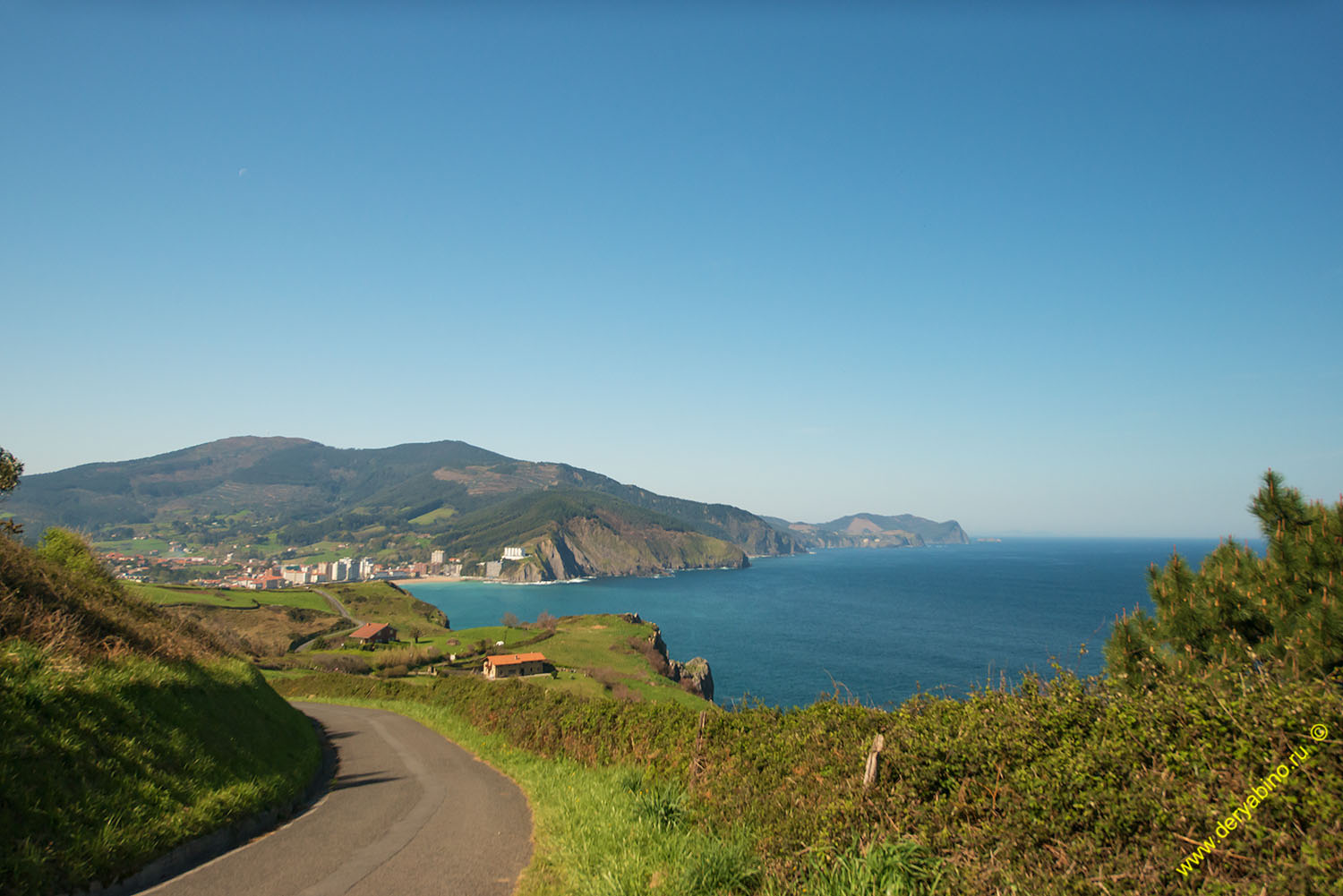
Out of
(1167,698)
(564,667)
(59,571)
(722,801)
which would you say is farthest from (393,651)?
(1167,698)

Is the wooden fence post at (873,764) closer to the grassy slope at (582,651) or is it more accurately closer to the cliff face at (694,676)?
the grassy slope at (582,651)

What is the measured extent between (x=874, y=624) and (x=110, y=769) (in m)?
111

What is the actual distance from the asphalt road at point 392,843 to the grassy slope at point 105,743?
2.86 feet

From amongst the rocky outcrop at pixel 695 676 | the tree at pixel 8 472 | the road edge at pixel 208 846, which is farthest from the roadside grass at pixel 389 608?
the road edge at pixel 208 846

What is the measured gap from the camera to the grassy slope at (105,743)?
23.5 ft

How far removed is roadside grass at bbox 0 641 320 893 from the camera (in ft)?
23.0

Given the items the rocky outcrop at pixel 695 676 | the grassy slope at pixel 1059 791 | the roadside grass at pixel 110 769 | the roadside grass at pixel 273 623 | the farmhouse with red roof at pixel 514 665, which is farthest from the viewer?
the roadside grass at pixel 273 623

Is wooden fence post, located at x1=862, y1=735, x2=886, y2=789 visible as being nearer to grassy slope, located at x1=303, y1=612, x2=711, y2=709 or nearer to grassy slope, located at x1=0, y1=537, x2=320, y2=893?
grassy slope, located at x1=0, y1=537, x2=320, y2=893

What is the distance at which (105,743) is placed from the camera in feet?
29.5

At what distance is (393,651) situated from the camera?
241 ft

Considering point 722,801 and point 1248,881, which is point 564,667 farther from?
point 1248,881

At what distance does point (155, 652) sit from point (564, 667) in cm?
5854

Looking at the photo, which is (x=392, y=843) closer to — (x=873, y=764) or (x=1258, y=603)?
(x=873, y=764)

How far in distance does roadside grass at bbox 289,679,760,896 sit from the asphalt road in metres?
0.54
